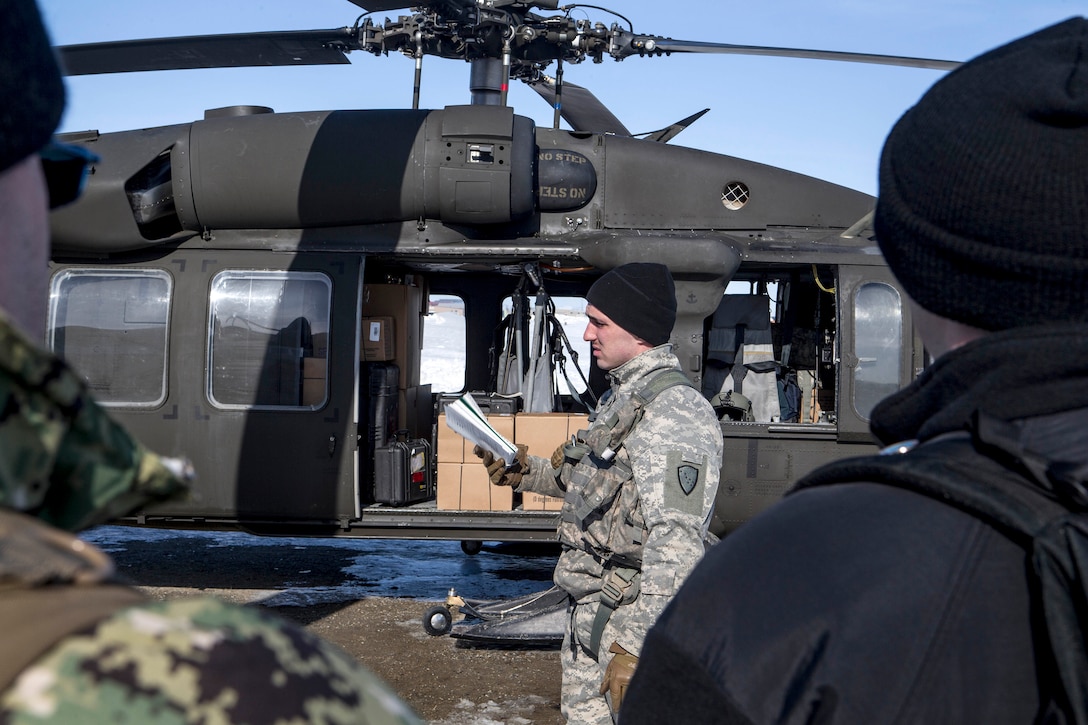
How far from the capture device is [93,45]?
6145 millimetres

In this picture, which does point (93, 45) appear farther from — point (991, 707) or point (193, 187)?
point (991, 707)

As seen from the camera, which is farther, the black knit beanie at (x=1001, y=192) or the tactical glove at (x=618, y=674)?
the tactical glove at (x=618, y=674)

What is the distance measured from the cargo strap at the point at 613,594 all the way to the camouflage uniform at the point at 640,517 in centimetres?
2

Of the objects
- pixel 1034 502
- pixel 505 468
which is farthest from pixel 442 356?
pixel 1034 502

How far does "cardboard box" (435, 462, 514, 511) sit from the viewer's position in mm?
6707

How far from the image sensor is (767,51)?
6.48 meters

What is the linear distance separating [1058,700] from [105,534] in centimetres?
1001

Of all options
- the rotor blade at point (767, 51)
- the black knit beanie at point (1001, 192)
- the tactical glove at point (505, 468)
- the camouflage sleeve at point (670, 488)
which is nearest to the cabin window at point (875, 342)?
the rotor blade at point (767, 51)

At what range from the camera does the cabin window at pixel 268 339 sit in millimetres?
6379

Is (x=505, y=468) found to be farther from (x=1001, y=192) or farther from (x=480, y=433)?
(x=1001, y=192)

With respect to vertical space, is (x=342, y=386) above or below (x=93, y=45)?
below

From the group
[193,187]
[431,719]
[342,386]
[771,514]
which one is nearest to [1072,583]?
[771,514]

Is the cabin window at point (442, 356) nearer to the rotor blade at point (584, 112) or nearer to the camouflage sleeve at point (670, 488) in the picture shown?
the rotor blade at point (584, 112)

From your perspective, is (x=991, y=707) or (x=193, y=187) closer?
(x=991, y=707)
